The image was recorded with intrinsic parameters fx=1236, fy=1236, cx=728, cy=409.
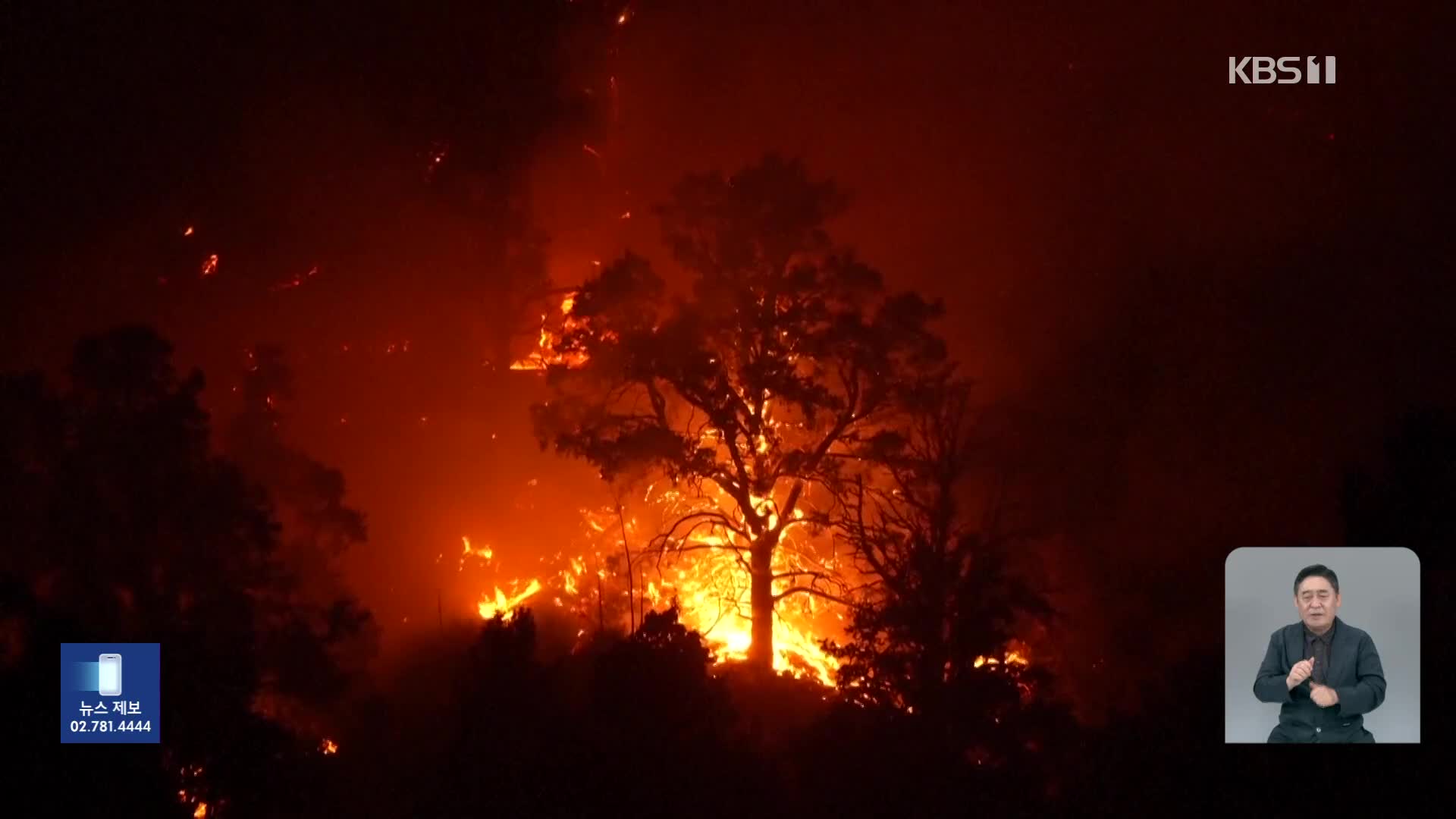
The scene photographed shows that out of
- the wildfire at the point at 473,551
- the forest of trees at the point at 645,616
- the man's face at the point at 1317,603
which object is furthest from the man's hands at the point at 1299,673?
the wildfire at the point at 473,551

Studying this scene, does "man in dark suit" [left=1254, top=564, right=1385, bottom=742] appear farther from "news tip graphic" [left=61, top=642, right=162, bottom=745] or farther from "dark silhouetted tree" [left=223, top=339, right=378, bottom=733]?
"dark silhouetted tree" [left=223, top=339, right=378, bottom=733]

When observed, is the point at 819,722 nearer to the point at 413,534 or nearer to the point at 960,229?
the point at 413,534

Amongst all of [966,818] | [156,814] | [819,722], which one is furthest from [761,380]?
[156,814]

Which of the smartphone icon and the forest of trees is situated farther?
the smartphone icon

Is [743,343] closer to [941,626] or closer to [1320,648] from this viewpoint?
[941,626]

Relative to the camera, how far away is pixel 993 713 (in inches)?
428

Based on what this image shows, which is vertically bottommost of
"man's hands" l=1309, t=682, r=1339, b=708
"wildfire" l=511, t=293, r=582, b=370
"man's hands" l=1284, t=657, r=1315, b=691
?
"man's hands" l=1309, t=682, r=1339, b=708

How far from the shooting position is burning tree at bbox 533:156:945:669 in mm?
15359

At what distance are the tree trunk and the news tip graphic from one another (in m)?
7.82

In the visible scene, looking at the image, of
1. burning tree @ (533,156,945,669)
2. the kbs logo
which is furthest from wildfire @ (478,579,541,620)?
the kbs logo

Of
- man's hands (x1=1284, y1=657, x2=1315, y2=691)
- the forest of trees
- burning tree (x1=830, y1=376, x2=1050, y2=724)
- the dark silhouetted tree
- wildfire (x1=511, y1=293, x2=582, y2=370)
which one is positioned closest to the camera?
man's hands (x1=1284, y1=657, x2=1315, y2=691)

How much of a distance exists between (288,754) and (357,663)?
16.1 ft

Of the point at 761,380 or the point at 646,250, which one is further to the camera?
the point at 646,250

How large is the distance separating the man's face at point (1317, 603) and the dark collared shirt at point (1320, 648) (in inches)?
1.4
